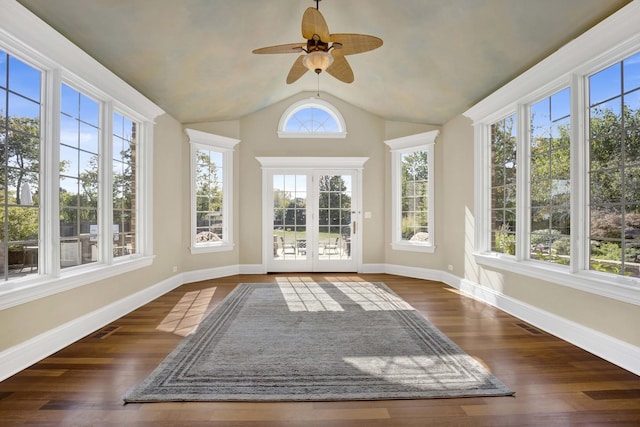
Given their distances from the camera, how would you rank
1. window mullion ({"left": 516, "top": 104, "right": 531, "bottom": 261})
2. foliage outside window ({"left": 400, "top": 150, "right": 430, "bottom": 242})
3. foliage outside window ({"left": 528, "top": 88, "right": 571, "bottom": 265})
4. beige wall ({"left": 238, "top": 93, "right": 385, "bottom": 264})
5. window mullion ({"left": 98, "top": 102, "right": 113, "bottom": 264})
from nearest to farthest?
foliage outside window ({"left": 528, "top": 88, "right": 571, "bottom": 265})
window mullion ({"left": 98, "top": 102, "right": 113, "bottom": 264})
window mullion ({"left": 516, "top": 104, "right": 531, "bottom": 261})
foliage outside window ({"left": 400, "top": 150, "right": 430, "bottom": 242})
beige wall ({"left": 238, "top": 93, "right": 385, "bottom": 264})

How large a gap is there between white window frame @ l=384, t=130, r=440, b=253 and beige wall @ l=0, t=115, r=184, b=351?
12.3ft

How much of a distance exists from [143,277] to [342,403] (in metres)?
3.46

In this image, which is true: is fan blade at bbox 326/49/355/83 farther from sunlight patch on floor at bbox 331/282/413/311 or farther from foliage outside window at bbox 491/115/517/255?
sunlight patch on floor at bbox 331/282/413/311

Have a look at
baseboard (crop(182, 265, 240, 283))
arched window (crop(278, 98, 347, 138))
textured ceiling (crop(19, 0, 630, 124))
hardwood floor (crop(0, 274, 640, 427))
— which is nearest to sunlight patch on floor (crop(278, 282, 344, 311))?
baseboard (crop(182, 265, 240, 283))

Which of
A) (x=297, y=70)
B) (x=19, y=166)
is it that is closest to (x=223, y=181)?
(x=297, y=70)

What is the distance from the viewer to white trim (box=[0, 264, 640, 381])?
105 inches

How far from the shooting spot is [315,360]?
287 centimetres

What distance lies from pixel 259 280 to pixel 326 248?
59.4 inches

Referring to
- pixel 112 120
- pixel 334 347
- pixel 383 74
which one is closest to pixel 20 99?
pixel 112 120

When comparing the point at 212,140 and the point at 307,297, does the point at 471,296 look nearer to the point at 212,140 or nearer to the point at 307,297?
the point at 307,297

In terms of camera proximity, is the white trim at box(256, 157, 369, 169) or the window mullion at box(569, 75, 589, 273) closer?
the window mullion at box(569, 75, 589, 273)

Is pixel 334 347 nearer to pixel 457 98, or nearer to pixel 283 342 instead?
pixel 283 342

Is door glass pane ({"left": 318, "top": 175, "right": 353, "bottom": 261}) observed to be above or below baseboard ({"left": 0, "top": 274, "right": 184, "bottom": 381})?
above

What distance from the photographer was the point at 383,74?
5152 millimetres
